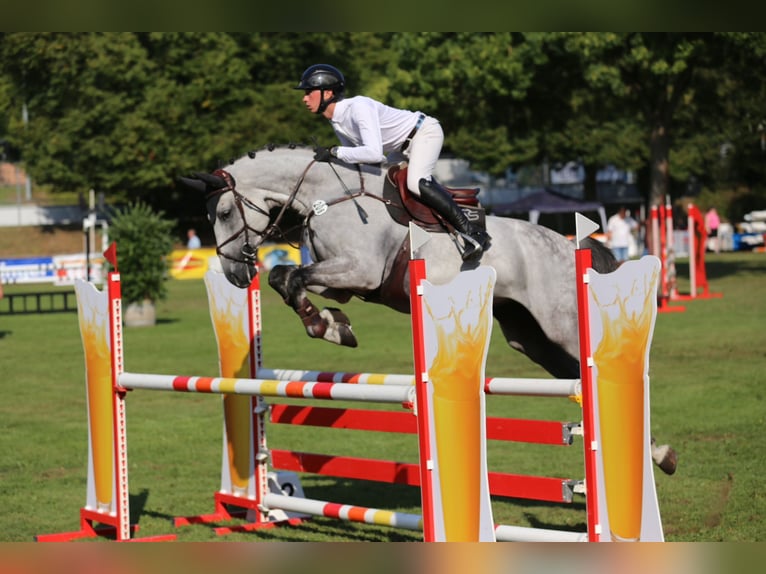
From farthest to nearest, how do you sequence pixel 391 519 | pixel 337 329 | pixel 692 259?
pixel 692 259 < pixel 337 329 < pixel 391 519

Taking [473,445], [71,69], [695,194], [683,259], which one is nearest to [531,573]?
[473,445]

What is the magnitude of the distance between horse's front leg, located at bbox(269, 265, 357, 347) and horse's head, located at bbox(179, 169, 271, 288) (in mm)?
376

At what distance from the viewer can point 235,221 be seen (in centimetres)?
695

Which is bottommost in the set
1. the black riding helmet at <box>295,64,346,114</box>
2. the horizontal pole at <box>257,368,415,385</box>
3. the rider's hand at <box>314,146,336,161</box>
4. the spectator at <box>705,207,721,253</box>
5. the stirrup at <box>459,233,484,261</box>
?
the spectator at <box>705,207,721,253</box>

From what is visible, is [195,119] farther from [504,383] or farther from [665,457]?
[504,383]

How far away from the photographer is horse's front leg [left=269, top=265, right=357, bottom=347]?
255 inches

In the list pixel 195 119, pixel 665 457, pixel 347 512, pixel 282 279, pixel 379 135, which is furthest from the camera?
pixel 195 119

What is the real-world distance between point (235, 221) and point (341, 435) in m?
4.18

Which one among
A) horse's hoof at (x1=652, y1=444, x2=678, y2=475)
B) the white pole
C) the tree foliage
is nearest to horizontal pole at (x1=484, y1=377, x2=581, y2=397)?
horse's hoof at (x1=652, y1=444, x2=678, y2=475)

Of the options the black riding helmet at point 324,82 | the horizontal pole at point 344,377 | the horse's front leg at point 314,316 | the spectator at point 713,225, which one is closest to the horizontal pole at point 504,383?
the horizontal pole at point 344,377

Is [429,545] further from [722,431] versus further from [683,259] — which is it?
[683,259]

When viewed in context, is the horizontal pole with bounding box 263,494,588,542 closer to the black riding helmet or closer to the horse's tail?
the horse's tail

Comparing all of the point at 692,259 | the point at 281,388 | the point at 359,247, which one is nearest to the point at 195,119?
the point at 692,259

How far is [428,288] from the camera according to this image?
17.3 ft
